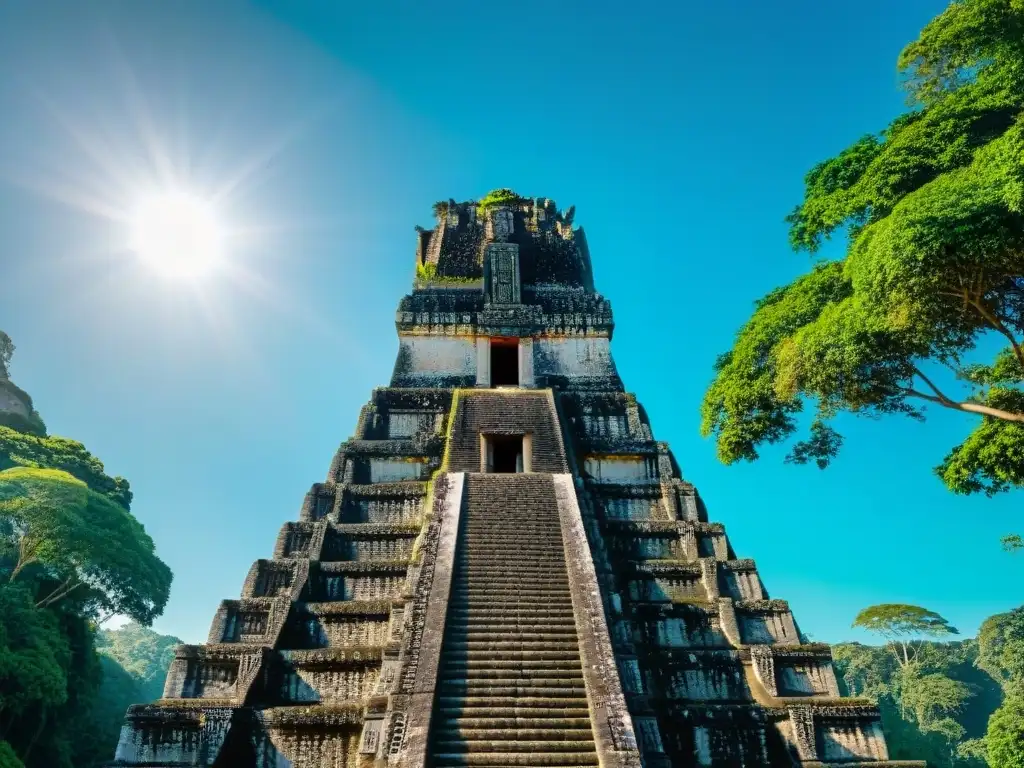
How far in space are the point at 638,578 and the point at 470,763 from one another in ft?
14.1

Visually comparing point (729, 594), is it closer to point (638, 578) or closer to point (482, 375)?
point (638, 578)

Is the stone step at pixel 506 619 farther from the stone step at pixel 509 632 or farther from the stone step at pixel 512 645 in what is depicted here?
the stone step at pixel 512 645

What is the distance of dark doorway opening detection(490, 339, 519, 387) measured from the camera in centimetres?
1680

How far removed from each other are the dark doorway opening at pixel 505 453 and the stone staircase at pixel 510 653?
272 centimetres

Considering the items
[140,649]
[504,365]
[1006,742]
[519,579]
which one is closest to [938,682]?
[1006,742]

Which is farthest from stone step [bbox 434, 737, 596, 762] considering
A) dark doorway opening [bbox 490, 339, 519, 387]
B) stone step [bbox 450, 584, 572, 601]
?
dark doorway opening [bbox 490, 339, 519, 387]

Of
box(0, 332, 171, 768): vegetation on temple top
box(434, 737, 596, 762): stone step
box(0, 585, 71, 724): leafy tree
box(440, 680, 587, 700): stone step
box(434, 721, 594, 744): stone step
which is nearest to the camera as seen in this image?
box(434, 737, 596, 762): stone step

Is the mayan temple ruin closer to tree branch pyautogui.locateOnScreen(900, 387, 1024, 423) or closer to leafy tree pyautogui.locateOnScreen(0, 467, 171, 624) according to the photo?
tree branch pyautogui.locateOnScreen(900, 387, 1024, 423)

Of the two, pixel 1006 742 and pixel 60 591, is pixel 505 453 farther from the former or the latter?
pixel 60 591

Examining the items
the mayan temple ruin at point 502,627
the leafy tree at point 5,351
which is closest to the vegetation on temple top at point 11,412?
the leafy tree at point 5,351

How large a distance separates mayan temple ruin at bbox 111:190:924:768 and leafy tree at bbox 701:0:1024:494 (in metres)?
2.58

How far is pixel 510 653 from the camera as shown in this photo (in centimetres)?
732

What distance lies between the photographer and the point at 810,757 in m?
7.48

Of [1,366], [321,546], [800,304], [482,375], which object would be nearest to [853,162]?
[800,304]
